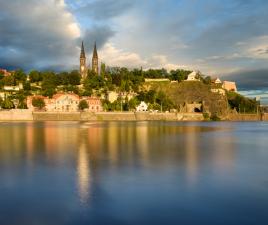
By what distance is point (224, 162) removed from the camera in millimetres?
18625

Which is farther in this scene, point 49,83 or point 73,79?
point 73,79

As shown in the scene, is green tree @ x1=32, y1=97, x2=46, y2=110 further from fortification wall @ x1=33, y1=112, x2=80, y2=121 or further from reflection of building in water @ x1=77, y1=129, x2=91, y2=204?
reflection of building in water @ x1=77, y1=129, x2=91, y2=204

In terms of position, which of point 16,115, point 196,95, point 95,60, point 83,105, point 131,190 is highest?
point 95,60

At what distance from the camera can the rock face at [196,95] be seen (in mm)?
106750

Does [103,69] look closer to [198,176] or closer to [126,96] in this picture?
[126,96]

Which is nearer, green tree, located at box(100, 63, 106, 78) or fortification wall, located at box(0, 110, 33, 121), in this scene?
fortification wall, located at box(0, 110, 33, 121)

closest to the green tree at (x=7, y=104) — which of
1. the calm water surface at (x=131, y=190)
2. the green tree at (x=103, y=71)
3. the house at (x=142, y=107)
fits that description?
the house at (x=142, y=107)

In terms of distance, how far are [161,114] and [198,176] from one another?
75635mm

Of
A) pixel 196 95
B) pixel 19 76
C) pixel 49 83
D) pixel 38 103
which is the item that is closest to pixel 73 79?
pixel 49 83

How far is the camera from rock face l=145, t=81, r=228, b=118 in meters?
107

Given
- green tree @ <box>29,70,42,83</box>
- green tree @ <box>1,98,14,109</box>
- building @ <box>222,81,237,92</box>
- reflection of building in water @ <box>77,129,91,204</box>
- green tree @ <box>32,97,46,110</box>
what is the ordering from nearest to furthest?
reflection of building in water @ <box>77,129,91,204</box>
green tree @ <box>1,98,14,109</box>
green tree @ <box>32,97,46,110</box>
green tree @ <box>29,70,42,83</box>
building @ <box>222,81,237,92</box>

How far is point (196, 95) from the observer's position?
109875 mm

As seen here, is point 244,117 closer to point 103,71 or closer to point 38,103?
point 103,71

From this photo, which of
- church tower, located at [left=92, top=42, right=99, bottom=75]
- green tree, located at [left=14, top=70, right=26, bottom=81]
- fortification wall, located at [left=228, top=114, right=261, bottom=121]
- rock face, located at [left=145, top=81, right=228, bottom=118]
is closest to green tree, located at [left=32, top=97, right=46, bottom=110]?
green tree, located at [left=14, top=70, right=26, bottom=81]
